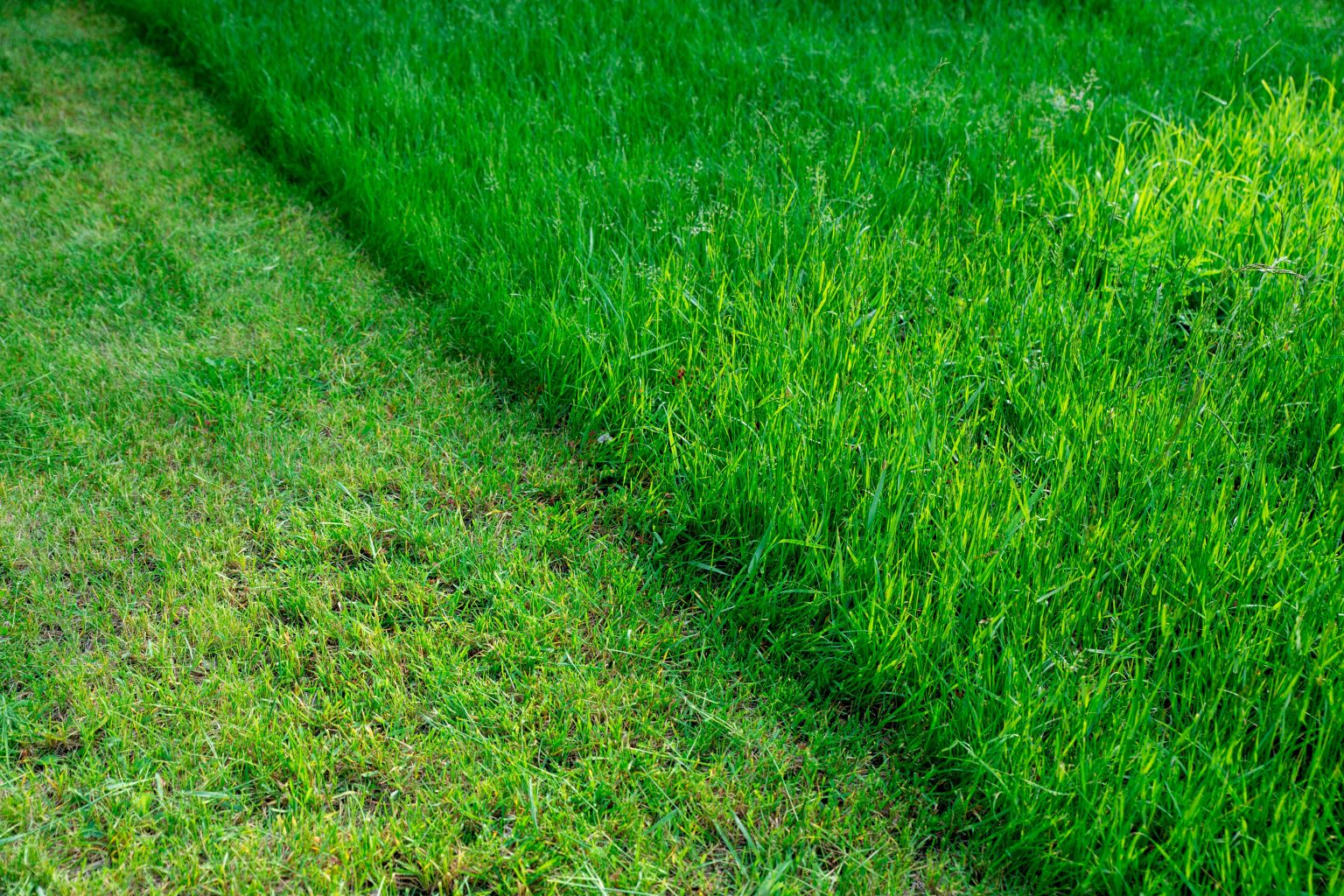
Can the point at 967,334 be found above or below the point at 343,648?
above

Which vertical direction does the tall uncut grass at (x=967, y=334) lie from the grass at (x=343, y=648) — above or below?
above

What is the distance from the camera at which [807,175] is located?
364 cm

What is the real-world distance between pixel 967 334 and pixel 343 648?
1942 mm

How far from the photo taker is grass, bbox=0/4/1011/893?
6.22ft

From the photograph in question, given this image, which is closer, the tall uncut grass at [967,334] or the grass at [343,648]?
the grass at [343,648]

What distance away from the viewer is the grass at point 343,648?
1.90 metres

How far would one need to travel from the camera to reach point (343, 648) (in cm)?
229

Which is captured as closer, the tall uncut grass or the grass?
the grass

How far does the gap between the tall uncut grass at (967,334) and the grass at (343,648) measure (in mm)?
216

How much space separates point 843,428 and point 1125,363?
0.93 metres

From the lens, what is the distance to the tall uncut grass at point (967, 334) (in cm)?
201

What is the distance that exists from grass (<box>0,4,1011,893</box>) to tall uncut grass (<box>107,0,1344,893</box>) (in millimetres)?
216

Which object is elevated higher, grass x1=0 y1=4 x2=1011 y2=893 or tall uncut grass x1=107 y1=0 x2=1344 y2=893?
tall uncut grass x1=107 y1=0 x2=1344 y2=893

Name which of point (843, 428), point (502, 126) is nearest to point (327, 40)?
point (502, 126)
